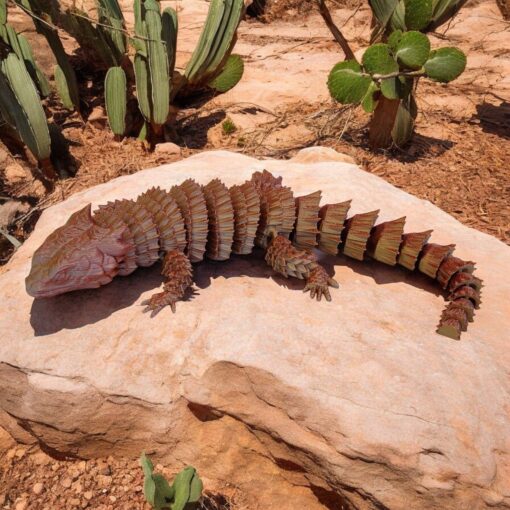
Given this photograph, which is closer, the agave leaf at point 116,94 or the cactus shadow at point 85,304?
the cactus shadow at point 85,304

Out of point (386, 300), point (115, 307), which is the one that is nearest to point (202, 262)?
point (115, 307)

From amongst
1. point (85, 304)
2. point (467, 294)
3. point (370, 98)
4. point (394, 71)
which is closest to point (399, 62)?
point (394, 71)

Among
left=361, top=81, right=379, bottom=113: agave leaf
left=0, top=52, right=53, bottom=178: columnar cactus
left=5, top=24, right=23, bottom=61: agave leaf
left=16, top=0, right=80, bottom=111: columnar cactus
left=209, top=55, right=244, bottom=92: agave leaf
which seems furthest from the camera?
left=209, top=55, right=244, bottom=92: agave leaf

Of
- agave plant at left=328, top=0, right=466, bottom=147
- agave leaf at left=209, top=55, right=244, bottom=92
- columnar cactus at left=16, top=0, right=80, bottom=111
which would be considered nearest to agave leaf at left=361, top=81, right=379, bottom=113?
agave plant at left=328, top=0, right=466, bottom=147

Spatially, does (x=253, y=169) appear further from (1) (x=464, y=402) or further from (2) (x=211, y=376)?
(1) (x=464, y=402)

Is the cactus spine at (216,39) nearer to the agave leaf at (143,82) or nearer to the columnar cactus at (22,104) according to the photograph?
the agave leaf at (143,82)

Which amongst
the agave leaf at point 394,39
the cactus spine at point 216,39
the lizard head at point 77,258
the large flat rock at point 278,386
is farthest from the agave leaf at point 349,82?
the lizard head at point 77,258

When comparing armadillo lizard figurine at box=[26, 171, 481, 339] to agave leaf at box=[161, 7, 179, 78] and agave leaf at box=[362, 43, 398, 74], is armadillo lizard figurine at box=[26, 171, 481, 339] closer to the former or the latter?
agave leaf at box=[362, 43, 398, 74]
